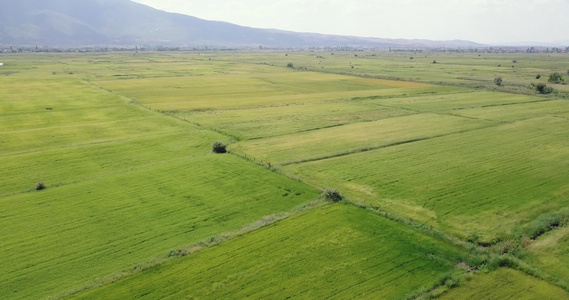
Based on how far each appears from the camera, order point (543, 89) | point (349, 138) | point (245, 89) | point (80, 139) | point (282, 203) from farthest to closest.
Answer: point (245, 89), point (543, 89), point (80, 139), point (349, 138), point (282, 203)

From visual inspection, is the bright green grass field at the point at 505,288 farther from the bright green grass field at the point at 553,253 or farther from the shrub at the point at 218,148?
the shrub at the point at 218,148

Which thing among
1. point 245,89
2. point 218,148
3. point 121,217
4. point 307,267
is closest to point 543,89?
point 245,89

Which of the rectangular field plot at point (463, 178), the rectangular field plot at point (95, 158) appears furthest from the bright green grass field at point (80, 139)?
the rectangular field plot at point (463, 178)

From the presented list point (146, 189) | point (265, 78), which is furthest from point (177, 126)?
point (265, 78)

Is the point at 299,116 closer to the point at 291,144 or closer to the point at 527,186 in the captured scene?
the point at 291,144

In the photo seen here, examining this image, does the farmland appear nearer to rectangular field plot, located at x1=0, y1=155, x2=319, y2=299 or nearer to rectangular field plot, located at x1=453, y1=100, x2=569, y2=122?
rectangular field plot, located at x1=0, y1=155, x2=319, y2=299

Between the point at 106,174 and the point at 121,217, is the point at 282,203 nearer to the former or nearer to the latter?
the point at 121,217
